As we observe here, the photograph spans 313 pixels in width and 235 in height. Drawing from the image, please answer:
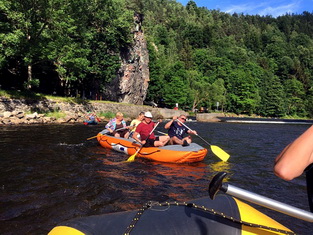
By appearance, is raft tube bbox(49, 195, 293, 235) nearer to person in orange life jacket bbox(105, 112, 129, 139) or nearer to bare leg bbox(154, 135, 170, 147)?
bare leg bbox(154, 135, 170, 147)

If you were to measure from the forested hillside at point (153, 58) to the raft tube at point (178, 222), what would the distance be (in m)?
21.1

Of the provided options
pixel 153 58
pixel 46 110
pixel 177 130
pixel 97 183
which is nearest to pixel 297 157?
pixel 97 183

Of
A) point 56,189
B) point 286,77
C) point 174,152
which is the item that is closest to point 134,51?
point 174,152

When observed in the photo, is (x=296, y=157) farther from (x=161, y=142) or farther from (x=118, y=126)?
(x=118, y=126)

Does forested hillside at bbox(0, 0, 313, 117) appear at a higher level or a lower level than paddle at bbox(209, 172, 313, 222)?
higher

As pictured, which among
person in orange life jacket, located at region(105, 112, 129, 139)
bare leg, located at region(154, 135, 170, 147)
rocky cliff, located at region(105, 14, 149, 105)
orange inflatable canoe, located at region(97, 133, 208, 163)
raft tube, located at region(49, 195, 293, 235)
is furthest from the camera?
rocky cliff, located at region(105, 14, 149, 105)

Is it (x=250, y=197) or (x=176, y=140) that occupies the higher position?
(x=250, y=197)

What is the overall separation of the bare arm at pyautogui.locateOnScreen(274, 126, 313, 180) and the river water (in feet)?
12.7

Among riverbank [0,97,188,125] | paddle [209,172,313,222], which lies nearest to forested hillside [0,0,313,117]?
riverbank [0,97,188,125]

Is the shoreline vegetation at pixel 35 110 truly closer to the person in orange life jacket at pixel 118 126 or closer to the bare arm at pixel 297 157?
the person in orange life jacket at pixel 118 126

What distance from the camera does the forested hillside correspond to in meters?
22.8

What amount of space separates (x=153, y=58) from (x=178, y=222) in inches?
1896

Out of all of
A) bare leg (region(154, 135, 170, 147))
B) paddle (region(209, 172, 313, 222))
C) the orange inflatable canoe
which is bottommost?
the orange inflatable canoe

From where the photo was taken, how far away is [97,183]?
6422 mm
